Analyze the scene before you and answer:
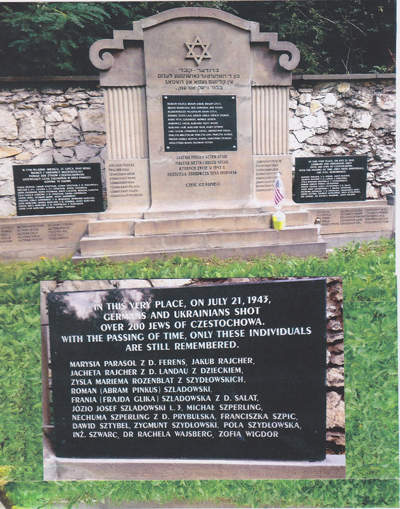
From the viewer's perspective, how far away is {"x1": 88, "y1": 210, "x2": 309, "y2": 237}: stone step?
4.77 meters

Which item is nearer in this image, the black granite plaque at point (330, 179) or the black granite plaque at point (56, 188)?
the black granite plaque at point (56, 188)

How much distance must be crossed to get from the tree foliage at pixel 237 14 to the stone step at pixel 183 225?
1780mm

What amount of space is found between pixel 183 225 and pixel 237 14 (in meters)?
2.44

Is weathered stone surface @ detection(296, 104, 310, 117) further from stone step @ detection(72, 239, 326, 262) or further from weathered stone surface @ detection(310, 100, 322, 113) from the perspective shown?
stone step @ detection(72, 239, 326, 262)

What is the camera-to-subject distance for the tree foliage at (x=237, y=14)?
394 centimetres

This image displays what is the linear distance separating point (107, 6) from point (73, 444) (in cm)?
376

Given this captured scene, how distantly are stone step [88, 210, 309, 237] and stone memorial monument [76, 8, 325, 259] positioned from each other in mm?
11

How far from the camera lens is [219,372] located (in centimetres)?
269

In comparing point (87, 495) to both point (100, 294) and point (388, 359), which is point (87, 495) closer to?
point (100, 294)

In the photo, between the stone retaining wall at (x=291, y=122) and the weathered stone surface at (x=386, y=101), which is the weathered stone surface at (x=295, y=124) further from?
the weathered stone surface at (x=386, y=101)

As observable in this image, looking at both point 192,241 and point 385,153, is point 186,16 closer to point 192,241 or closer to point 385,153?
point 192,241

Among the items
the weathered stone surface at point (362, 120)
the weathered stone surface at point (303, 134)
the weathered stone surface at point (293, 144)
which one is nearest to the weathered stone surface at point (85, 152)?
the weathered stone surface at point (293, 144)

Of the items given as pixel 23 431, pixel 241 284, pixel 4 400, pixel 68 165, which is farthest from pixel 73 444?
pixel 68 165

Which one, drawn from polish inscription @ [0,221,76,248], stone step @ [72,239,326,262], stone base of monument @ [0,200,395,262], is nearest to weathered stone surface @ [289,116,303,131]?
stone base of monument @ [0,200,395,262]
